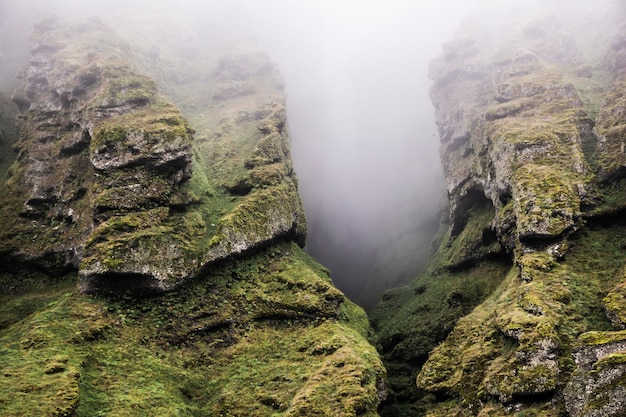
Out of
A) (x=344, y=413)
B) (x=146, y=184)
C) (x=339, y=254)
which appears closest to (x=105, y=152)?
(x=146, y=184)

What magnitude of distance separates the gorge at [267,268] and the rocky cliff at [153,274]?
166 mm

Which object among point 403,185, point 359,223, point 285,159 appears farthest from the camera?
point 403,185

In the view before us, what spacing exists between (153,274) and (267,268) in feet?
35.8

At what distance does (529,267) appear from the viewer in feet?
101

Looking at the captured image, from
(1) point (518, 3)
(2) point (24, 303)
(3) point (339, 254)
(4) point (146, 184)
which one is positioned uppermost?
(1) point (518, 3)

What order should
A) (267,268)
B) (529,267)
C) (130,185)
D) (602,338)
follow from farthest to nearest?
(267,268) < (130,185) < (529,267) < (602,338)

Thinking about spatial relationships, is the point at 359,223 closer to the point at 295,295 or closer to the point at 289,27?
the point at 295,295

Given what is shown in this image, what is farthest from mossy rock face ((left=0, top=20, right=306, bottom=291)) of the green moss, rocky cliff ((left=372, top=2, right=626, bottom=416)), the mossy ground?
the green moss

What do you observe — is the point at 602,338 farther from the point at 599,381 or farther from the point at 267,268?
the point at 267,268

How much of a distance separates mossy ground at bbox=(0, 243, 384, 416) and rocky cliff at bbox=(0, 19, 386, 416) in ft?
0.36

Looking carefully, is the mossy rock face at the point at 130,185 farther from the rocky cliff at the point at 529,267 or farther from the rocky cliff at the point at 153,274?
the rocky cliff at the point at 529,267

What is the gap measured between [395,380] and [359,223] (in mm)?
61740

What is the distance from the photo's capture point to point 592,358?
61.3ft

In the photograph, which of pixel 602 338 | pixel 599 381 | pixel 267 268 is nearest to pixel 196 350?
pixel 267 268
